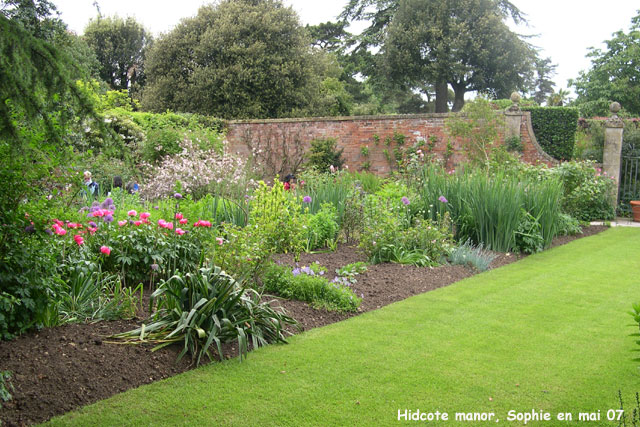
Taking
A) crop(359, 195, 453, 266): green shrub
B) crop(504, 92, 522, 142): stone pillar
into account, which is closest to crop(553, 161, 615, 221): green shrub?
crop(504, 92, 522, 142): stone pillar

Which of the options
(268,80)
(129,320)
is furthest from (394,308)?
(268,80)

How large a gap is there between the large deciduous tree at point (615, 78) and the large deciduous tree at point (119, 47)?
76.0ft

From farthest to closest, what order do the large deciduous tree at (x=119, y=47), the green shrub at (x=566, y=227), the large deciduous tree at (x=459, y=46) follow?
the large deciduous tree at (x=119, y=47), the large deciduous tree at (x=459, y=46), the green shrub at (x=566, y=227)

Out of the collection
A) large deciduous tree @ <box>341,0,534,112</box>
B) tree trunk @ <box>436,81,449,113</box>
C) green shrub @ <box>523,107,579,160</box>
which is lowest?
green shrub @ <box>523,107,579,160</box>

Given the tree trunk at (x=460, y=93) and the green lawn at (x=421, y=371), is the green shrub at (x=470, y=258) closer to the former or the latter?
the green lawn at (x=421, y=371)

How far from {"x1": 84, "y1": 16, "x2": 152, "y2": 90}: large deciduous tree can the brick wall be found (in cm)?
1506

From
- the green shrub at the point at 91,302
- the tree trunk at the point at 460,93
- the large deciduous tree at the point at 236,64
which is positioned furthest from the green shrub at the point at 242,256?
the tree trunk at the point at 460,93

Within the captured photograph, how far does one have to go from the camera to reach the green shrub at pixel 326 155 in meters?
14.9

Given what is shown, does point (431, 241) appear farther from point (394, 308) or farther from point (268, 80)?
point (268, 80)

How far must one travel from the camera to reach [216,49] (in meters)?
19.4

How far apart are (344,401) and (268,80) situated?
17496mm

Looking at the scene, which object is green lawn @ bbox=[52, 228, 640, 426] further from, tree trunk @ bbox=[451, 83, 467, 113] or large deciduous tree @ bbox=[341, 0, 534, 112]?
tree trunk @ bbox=[451, 83, 467, 113]

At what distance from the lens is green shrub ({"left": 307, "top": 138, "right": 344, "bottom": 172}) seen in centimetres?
1490

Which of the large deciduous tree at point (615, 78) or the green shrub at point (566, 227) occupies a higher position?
the large deciduous tree at point (615, 78)
